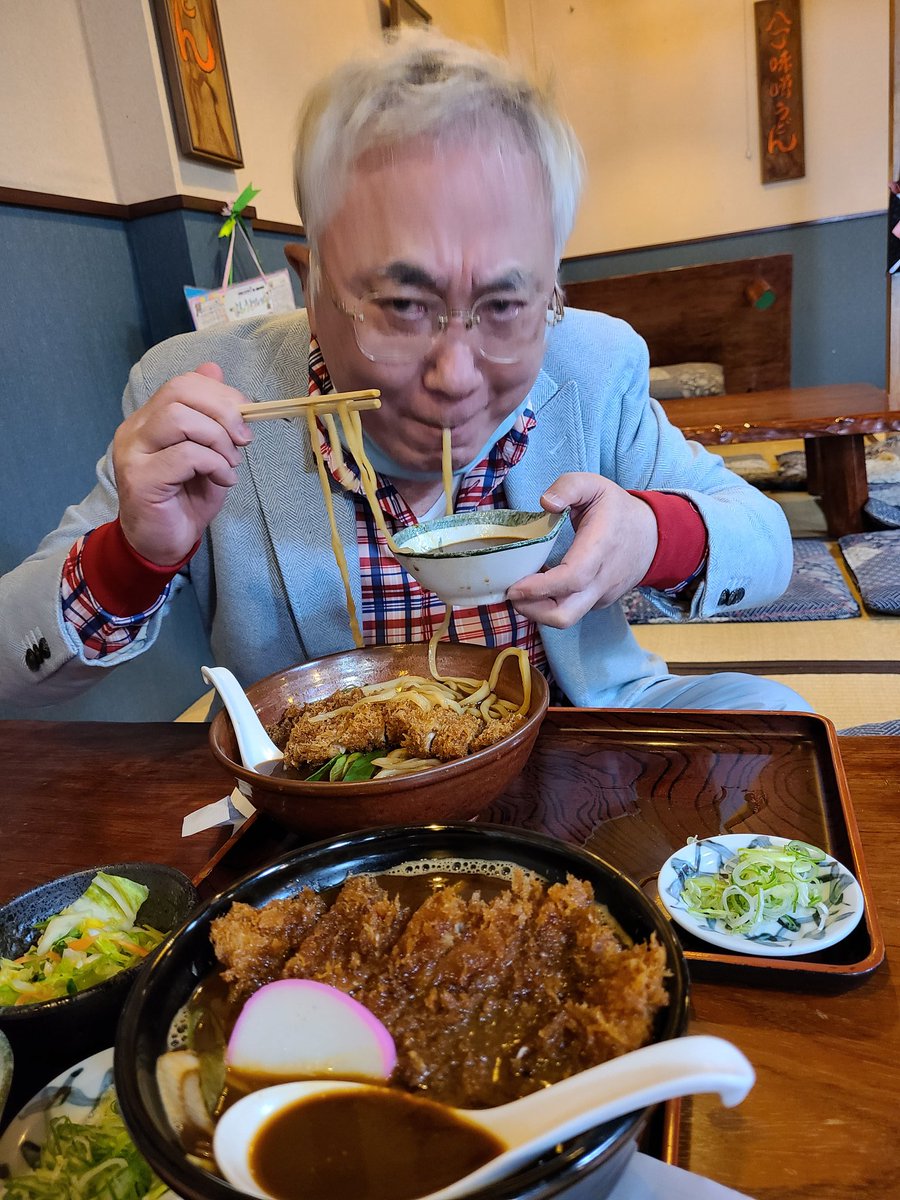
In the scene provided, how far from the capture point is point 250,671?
63.2 inches

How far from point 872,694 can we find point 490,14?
665 cm

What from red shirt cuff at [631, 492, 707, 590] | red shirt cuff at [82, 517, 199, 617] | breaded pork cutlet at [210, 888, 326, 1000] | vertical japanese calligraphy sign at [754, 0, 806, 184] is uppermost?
vertical japanese calligraphy sign at [754, 0, 806, 184]

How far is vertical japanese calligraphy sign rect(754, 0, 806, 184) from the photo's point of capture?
643cm

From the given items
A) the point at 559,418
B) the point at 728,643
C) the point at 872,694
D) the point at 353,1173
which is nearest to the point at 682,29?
the point at 728,643

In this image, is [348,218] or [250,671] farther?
[250,671]

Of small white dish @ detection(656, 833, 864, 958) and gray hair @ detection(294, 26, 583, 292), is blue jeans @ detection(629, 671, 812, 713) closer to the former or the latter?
small white dish @ detection(656, 833, 864, 958)

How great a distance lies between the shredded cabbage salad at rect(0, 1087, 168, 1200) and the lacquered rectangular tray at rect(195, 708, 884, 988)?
364 millimetres

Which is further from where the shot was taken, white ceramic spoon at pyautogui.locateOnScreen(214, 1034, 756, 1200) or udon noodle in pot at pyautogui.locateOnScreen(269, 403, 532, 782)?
udon noodle in pot at pyautogui.locateOnScreen(269, 403, 532, 782)

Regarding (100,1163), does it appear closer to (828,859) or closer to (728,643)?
(828,859)

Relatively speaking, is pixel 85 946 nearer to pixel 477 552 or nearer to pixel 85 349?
pixel 477 552

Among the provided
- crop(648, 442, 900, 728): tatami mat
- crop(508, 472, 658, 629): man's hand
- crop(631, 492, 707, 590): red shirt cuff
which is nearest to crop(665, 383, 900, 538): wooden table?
crop(648, 442, 900, 728): tatami mat

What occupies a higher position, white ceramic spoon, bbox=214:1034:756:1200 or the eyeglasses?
the eyeglasses

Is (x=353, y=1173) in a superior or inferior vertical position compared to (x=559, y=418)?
inferior

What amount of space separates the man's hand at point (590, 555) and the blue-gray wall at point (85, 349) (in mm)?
1847
